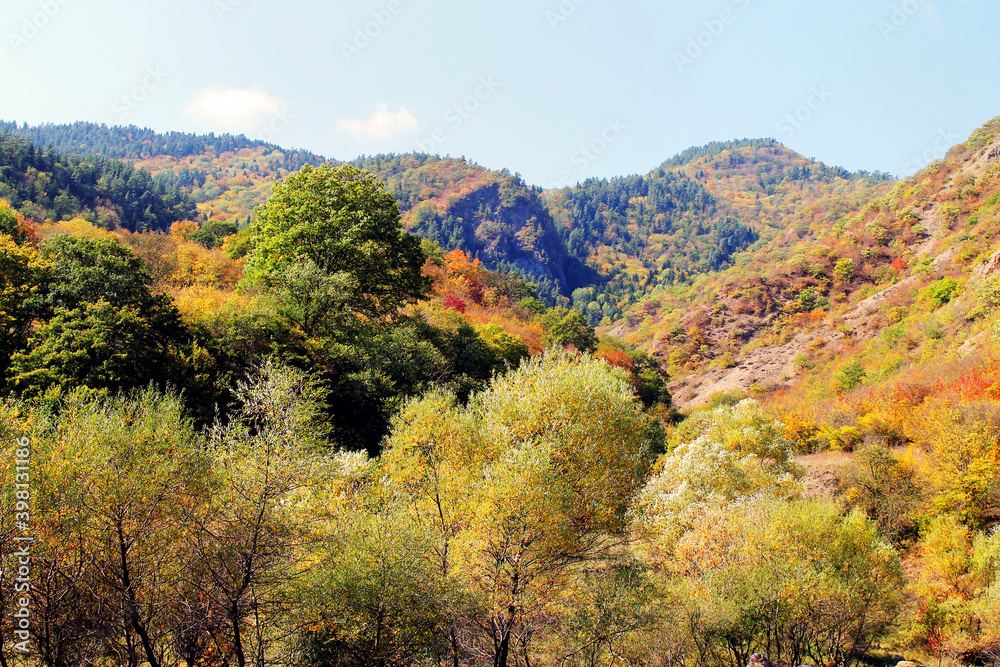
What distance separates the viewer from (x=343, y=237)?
36.0 m

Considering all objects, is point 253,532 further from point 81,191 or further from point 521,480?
point 81,191

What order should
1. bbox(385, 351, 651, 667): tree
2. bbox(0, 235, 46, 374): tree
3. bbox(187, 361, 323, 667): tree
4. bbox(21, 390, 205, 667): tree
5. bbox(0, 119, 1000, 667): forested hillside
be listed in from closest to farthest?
bbox(21, 390, 205, 667): tree < bbox(0, 119, 1000, 667): forested hillside < bbox(187, 361, 323, 667): tree < bbox(385, 351, 651, 667): tree < bbox(0, 235, 46, 374): tree

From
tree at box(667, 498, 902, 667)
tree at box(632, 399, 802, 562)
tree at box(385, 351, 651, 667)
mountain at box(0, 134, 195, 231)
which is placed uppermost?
mountain at box(0, 134, 195, 231)

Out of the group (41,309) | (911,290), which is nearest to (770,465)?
(41,309)

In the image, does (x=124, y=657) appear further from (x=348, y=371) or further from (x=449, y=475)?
(x=348, y=371)

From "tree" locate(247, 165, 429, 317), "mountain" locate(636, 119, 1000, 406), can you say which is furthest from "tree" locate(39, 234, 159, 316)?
"mountain" locate(636, 119, 1000, 406)

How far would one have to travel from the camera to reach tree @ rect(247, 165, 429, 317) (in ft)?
118

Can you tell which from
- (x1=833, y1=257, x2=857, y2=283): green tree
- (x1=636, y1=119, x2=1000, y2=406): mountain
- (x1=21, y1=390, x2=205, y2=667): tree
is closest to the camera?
(x1=21, y1=390, x2=205, y2=667): tree

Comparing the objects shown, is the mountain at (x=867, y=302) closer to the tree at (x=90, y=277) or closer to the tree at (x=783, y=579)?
the tree at (x=783, y=579)

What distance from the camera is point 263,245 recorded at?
36531 millimetres

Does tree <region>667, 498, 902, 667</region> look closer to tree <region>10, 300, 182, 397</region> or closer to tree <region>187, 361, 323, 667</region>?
tree <region>187, 361, 323, 667</region>

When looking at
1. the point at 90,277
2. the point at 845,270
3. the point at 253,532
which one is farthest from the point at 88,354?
the point at 845,270

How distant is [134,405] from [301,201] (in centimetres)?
2299

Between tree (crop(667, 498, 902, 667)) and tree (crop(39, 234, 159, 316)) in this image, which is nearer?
tree (crop(667, 498, 902, 667))
